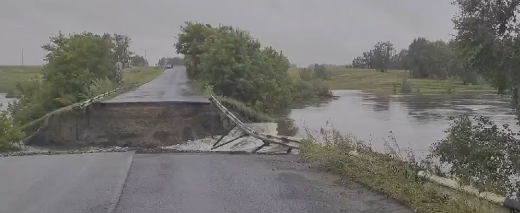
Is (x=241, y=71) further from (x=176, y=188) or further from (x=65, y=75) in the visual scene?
(x=176, y=188)

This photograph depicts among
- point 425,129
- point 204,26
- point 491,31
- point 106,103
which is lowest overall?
point 425,129

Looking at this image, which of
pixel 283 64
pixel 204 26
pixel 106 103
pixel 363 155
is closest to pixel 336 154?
pixel 363 155

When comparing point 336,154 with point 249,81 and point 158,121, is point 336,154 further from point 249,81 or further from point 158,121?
point 249,81

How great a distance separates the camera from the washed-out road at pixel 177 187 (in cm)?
812

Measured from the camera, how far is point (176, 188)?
952 cm

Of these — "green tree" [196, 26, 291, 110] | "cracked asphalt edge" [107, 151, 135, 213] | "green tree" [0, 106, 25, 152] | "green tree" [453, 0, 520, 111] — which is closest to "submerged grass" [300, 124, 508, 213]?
"green tree" [453, 0, 520, 111]

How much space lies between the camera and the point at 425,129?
35.6 m

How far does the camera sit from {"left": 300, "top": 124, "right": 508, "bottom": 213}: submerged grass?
7215 mm

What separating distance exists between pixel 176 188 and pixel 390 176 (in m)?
3.60

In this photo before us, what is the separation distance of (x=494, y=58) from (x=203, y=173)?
5.73 meters

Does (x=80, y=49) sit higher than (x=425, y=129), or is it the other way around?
(x=80, y=49)

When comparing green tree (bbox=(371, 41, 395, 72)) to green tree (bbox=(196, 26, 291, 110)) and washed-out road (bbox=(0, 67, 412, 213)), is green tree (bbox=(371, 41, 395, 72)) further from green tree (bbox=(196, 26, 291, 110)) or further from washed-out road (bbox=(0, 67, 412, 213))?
washed-out road (bbox=(0, 67, 412, 213))

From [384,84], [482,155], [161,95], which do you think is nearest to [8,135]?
→ [161,95]

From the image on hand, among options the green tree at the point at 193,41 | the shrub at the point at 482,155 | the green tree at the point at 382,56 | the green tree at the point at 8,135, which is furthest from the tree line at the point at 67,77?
the green tree at the point at 382,56
